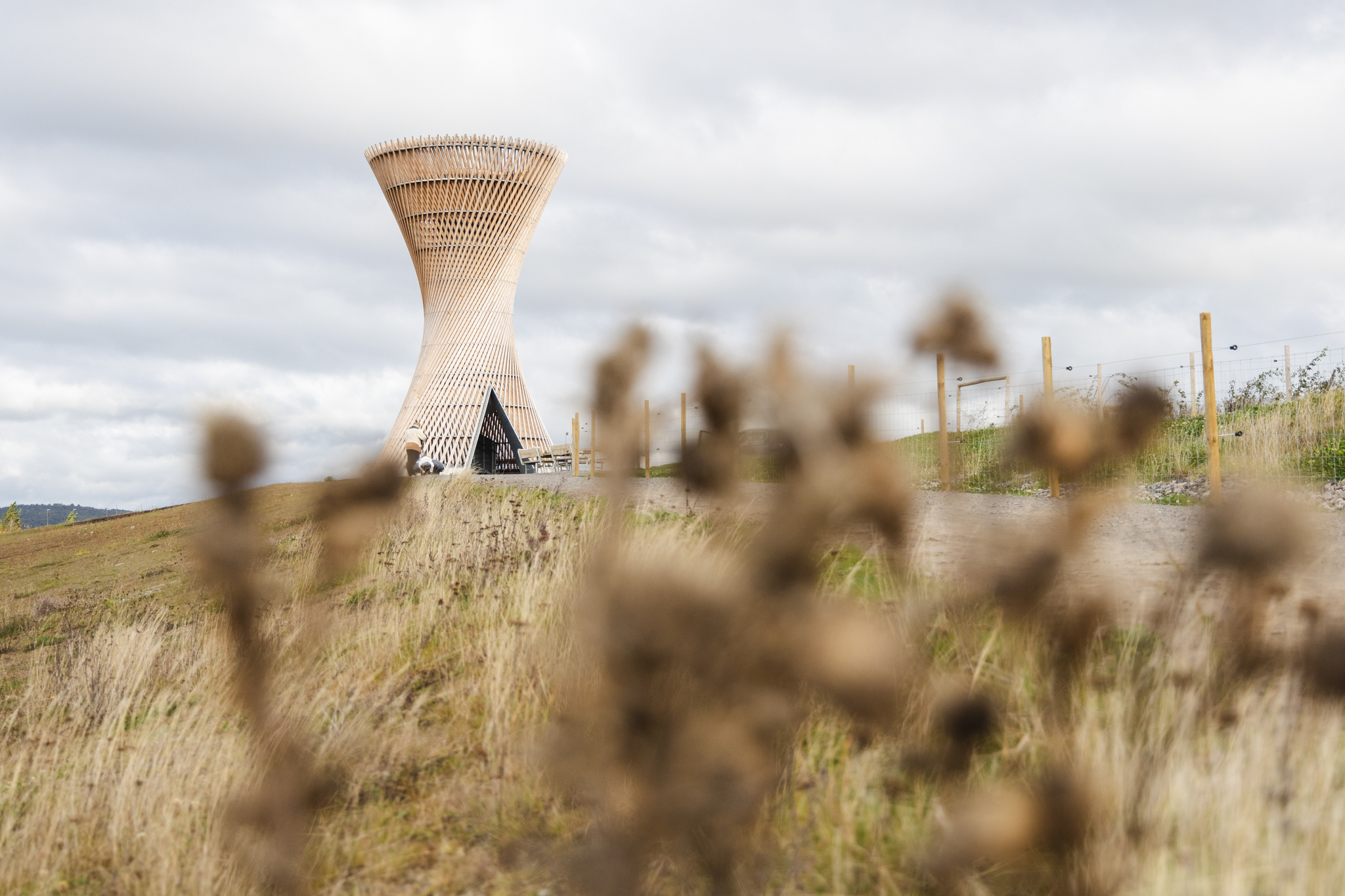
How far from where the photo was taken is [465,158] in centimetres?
2284

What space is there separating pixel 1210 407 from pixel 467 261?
60.2ft

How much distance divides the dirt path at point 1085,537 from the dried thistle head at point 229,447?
350 millimetres

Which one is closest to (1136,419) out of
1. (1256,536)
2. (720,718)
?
(1256,536)

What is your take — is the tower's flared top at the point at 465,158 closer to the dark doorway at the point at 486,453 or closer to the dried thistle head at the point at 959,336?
the dark doorway at the point at 486,453

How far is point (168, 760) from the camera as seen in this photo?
10.9 feet

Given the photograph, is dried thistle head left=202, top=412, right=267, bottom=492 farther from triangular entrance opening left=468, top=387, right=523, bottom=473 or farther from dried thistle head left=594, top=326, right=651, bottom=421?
triangular entrance opening left=468, top=387, right=523, bottom=473

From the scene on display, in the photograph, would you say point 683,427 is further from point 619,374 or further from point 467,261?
point 467,261

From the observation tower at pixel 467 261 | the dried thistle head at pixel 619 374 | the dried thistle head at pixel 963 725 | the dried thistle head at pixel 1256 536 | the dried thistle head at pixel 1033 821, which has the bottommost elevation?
the dried thistle head at pixel 1033 821

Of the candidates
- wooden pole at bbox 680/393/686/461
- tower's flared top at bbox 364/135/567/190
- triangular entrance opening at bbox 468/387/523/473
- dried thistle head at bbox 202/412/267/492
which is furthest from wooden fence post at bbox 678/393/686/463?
tower's flared top at bbox 364/135/567/190

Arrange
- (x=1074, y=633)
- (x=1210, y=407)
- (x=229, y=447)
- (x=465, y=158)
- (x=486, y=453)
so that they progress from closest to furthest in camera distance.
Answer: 1. (x=229, y=447)
2. (x=1074, y=633)
3. (x=1210, y=407)
4. (x=465, y=158)
5. (x=486, y=453)

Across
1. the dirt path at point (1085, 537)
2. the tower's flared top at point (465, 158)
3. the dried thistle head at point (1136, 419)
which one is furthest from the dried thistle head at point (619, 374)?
the tower's flared top at point (465, 158)

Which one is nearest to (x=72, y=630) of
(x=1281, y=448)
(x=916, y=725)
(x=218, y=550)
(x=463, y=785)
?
(x=463, y=785)

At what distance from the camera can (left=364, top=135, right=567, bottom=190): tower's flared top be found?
2280cm

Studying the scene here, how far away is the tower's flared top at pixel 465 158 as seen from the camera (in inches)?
898
